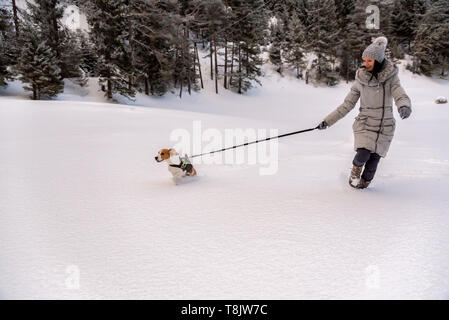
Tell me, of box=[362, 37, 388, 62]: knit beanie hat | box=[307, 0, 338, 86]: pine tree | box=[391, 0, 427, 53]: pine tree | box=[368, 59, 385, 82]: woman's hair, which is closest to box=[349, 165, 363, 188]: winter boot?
box=[368, 59, 385, 82]: woman's hair

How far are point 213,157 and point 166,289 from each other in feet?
13.6

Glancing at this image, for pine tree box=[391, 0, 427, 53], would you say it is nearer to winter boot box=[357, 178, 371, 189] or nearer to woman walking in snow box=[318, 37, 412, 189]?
woman walking in snow box=[318, 37, 412, 189]

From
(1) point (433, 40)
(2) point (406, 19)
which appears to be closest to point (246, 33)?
(1) point (433, 40)

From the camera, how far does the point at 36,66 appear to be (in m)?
17.1

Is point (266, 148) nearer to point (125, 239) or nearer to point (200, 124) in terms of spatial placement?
point (200, 124)

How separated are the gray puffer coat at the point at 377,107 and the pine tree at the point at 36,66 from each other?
19426 millimetres

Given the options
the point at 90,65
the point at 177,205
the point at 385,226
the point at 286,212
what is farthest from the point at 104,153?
the point at 90,65

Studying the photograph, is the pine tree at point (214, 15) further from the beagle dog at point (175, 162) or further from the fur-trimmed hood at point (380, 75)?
the fur-trimmed hood at point (380, 75)

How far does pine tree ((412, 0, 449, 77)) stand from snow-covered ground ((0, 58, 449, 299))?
132 feet

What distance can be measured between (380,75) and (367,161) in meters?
1.03

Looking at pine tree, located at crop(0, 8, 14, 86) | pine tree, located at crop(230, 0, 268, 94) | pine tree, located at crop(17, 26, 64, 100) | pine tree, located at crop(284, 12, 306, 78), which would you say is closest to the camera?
pine tree, located at crop(17, 26, 64, 100)

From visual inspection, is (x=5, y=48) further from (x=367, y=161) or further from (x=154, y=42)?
(x=367, y=161)

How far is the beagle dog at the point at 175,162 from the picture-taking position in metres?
3.52

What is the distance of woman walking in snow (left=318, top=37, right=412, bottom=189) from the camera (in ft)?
9.91
